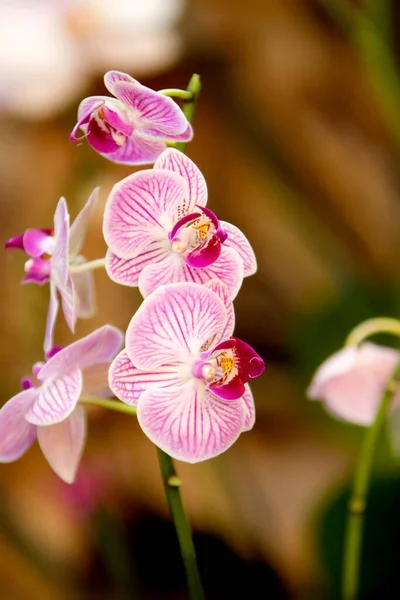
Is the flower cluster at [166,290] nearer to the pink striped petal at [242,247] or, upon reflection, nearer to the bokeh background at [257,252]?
the pink striped petal at [242,247]

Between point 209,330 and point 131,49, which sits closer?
point 209,330

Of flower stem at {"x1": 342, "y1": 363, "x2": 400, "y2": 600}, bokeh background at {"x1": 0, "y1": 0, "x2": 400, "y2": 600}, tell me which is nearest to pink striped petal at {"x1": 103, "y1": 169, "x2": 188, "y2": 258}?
flower stem at {"x1": 342, "y1": 363, "x2": 400, "y2": 600}

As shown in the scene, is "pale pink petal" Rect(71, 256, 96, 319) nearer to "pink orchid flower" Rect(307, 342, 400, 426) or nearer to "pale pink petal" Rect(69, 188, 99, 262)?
"pale pink petal" Rect(69, 188, 99, 262)

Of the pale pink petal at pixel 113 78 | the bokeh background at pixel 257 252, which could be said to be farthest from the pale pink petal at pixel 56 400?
the bokeh background at pixel 257 252

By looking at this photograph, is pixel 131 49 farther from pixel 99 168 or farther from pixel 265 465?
pixel 265 465

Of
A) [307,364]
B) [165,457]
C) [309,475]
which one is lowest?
[309,475]

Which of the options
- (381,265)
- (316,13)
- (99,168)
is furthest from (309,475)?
(316,13)

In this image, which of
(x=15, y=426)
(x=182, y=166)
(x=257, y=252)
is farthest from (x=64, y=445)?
(x=257, y=252)

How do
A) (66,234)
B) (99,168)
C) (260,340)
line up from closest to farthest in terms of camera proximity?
(66,234)
(99,168)
(260,340)
